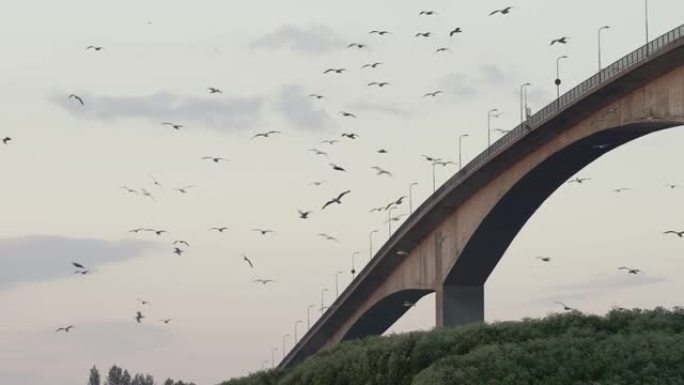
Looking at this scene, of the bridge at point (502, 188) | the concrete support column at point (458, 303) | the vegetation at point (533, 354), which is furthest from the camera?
the concrete support column at point (458, 303)

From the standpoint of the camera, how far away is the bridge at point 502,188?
249ft

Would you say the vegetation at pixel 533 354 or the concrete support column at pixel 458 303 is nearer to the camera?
the vegetation at pixel 533 354

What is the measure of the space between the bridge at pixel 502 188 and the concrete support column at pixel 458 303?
7 cm

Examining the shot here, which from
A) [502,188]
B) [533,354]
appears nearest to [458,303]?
[502,188]

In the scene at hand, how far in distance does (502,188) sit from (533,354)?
4898 centimetres

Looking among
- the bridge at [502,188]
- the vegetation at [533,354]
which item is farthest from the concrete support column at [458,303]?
the vegetation at [533,354]

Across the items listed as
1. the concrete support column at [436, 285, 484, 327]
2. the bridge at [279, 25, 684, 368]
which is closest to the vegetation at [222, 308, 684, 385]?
the bridge at [279, 25, 684, 368]

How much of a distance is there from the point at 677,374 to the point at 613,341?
10.7 feet

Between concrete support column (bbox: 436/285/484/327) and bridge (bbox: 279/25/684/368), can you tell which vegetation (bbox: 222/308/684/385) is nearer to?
bridge (bbox: 279/25/684/368)

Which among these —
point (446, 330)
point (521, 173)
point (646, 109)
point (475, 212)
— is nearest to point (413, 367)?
point (446, 330)

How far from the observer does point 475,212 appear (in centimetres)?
10006

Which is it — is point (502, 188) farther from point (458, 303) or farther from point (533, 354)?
point (533, 354)

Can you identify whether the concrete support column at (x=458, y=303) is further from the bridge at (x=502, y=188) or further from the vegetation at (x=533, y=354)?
the vegetation at (x=533, y=354)

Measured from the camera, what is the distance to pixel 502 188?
313 feet
